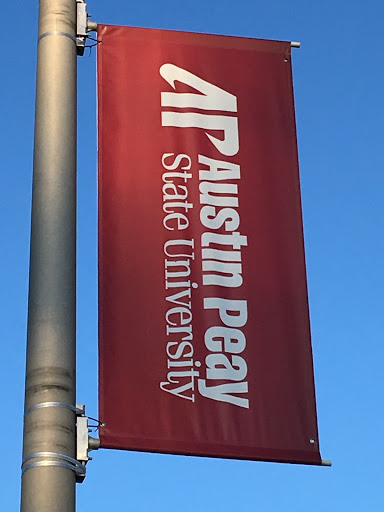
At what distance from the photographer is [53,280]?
20.4 ft

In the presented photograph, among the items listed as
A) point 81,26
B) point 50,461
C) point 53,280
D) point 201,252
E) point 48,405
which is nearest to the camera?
point 50,461

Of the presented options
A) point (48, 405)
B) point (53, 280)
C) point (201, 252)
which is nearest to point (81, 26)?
point (201, 252)

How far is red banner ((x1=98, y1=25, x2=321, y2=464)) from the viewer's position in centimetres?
654

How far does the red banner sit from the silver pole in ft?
1.31

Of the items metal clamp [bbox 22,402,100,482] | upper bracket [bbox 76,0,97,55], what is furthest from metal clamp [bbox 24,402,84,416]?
upper bracket [bbox 76,0,97,55]

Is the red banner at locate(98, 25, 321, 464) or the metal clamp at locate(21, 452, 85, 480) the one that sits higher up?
the red banner at locate(98, 25, 321, 464)

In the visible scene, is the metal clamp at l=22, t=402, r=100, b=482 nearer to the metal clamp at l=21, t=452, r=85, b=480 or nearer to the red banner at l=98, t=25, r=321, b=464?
the metal clamp at l=21, t=452, r=85, b=480

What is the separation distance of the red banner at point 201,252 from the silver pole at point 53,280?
0.40 m

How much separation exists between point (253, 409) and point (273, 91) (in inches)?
90.2

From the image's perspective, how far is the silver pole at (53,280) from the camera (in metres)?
5.78

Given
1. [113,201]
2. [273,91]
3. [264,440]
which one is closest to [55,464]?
[264,440]

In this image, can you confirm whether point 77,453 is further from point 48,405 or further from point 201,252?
point 201,252

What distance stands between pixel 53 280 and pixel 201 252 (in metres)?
1.13

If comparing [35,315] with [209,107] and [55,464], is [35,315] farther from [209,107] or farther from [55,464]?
[209,107]
